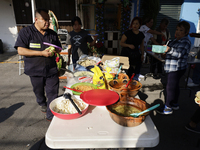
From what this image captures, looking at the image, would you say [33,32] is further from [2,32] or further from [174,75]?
[2,32]

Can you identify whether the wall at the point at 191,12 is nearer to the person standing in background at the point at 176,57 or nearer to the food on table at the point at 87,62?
the person standing in background at the point at 176,57

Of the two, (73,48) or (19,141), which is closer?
(19,141)

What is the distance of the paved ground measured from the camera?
235 centimetres

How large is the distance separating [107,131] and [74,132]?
0.90ft

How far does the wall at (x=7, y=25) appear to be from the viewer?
8336mm

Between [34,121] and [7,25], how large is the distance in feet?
26.9

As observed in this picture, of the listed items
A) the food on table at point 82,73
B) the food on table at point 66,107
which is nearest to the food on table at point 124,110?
the food on table at point 66,107

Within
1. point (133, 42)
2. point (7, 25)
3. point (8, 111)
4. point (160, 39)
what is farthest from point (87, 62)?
point (7, 25)

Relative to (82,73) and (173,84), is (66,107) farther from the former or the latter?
(173,84)

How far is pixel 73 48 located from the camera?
3.53m

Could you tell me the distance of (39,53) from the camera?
211 centimetres

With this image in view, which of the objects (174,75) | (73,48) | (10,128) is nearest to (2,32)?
(73,48)

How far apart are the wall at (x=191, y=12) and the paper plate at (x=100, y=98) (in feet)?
28.0

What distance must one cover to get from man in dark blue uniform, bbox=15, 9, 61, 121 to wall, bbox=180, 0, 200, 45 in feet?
26.7
